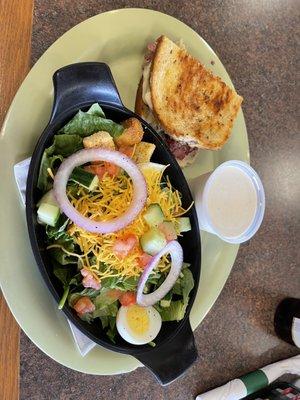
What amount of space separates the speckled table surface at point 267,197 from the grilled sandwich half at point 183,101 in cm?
20

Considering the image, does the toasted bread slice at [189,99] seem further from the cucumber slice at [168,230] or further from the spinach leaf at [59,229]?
the spinach leaf at [59,229]

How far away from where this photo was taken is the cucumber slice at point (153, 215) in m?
1.12

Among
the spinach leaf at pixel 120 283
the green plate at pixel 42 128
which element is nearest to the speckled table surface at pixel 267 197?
the green plate at pixel 42 128

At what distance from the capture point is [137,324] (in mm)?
1157

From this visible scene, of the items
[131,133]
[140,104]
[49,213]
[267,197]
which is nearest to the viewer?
[49,213]

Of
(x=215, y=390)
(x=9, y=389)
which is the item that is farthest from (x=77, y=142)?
(x=215, y=390)

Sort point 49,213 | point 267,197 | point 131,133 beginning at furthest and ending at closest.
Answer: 1. point 267,197
2. point 131,133
3. point 49,213

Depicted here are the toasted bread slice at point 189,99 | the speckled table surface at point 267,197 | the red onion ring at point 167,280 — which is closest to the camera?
the red onion ring at point 167,280

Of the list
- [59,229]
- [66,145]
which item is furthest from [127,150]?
[59,229]

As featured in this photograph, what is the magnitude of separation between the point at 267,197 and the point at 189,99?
1.57 feet

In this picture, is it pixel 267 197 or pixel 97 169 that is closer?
pixel 97 169

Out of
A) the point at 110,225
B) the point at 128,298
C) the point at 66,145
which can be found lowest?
the point at 128,298

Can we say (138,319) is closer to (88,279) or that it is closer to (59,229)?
(88,279)

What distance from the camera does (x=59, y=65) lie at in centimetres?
116
